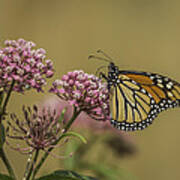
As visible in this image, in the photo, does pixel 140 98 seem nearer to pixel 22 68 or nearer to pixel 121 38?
pixel 22 68

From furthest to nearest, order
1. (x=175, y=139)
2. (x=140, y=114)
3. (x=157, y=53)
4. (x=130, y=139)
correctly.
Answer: (x=157, y=53)
(x=175, y=139)
(x=130, y=139)
(x=140, y=114)

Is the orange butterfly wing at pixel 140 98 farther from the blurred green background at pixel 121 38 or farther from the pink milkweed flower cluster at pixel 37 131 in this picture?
the blurred green background at pixel 121 38

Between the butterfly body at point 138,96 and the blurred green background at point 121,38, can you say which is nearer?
the butterfly body at point 138,96

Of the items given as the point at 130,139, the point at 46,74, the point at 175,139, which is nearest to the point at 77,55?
the point at 175,139

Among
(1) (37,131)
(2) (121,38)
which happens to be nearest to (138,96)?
(1) (37,131)

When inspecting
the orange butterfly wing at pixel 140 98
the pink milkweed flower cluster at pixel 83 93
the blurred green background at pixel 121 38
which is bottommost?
the pink milkweed flower cluster at pixel 83 93

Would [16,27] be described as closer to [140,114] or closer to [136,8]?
[136,8]

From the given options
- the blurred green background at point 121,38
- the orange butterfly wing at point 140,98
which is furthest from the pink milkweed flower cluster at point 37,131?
the blurred green background at point 121,38
